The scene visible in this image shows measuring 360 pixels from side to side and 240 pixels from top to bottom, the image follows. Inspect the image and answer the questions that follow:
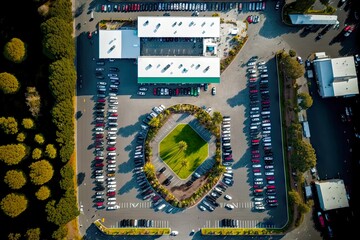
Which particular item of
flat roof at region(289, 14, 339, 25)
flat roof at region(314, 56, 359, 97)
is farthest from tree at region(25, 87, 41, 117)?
flat roof at region(314, 56, 359, 97)

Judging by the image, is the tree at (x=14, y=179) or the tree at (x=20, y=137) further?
the tree at (x=20, y=137)

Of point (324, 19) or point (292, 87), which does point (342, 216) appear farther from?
point (324, 19)

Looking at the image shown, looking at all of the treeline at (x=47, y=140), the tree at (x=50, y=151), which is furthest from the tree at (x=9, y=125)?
the tree at (x=50, y=151)

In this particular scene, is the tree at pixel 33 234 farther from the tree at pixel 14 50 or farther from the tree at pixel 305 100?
the tree at pixel 305 100

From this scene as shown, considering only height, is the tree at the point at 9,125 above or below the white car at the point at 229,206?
above

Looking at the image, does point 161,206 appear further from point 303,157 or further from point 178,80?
point 303,157

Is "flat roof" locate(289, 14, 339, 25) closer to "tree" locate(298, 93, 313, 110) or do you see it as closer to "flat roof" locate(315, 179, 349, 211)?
"tree" locate(298, 93, 313, 110)

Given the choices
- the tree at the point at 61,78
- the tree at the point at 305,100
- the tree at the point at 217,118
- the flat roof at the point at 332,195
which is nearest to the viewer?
the tree at the point at 61,78
